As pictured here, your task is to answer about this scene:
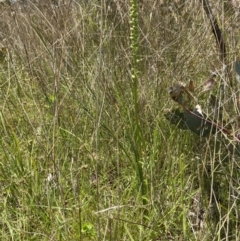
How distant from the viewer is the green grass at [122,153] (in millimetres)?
1381

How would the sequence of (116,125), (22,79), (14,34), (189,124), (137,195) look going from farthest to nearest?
(14,34) → (22,79) → (116,125) → (137,195) → (189,124)

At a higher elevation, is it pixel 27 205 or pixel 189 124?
pixel 189 124

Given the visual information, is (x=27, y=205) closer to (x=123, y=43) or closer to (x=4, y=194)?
(x=4, y=194)

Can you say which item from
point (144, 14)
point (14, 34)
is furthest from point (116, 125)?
point (14, 34)

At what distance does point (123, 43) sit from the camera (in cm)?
214

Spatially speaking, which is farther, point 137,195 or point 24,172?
point 24,172

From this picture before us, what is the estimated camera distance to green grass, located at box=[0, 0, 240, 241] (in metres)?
1.38

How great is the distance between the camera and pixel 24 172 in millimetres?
1672

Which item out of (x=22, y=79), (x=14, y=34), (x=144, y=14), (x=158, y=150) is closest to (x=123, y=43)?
(x=144, y=14)

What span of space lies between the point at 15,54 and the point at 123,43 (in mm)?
648

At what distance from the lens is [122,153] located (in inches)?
65.8

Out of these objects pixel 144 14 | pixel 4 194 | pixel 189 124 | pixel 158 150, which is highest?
pixel 144 14

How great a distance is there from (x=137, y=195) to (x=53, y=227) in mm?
251

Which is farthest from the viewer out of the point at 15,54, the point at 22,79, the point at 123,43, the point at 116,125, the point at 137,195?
the point at 15,54
